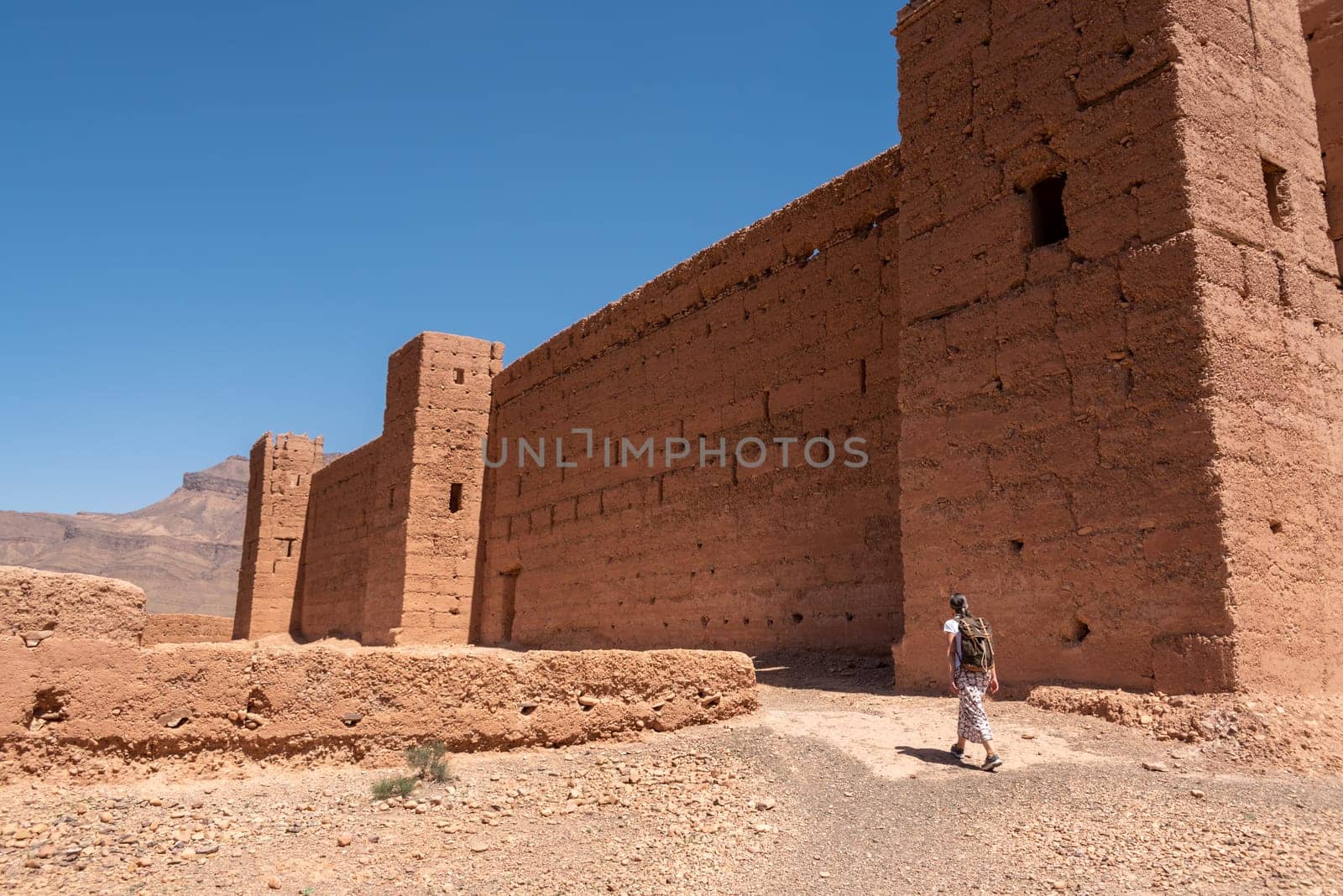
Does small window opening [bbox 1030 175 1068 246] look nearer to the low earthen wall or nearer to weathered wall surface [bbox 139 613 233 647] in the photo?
the low earthen wall

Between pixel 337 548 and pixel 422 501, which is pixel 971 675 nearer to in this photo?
pixel 422 501

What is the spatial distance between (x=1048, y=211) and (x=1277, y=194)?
1532 millimetres

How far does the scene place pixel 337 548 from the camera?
1919cm

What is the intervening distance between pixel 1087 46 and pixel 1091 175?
0.97m

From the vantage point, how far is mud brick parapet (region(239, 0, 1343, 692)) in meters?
6.19

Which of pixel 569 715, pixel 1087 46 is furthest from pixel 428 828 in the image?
pixel 1087 46

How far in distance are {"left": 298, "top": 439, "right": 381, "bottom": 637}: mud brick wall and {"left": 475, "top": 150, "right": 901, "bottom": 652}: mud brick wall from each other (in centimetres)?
423

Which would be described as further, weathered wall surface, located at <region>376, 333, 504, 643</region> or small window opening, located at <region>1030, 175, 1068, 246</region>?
weathered wall surface, located at <region>376, 333, 504, 643</region>

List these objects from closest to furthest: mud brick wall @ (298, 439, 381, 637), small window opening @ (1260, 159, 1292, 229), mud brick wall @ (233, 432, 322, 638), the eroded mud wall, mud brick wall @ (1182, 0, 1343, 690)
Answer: mud brick wall @ (1182, 0, 1343, 690)
the eroded mud wall
small window opening @ (1260, 159, 1292, 229)
mud brick wall @ (298, 439, 381, 637)
mud brick wall @ (233, 432, 322, 638)

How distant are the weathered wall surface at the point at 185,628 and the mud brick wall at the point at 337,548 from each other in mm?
1632

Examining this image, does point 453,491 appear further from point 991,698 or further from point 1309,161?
point 1309,161

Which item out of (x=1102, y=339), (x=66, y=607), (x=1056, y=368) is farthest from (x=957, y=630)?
(x=66, y=607)

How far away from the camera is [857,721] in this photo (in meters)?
6.44

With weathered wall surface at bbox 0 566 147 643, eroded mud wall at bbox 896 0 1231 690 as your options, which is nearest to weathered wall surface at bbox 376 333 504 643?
eroded mud wall at bbox 896 0 1231 690
